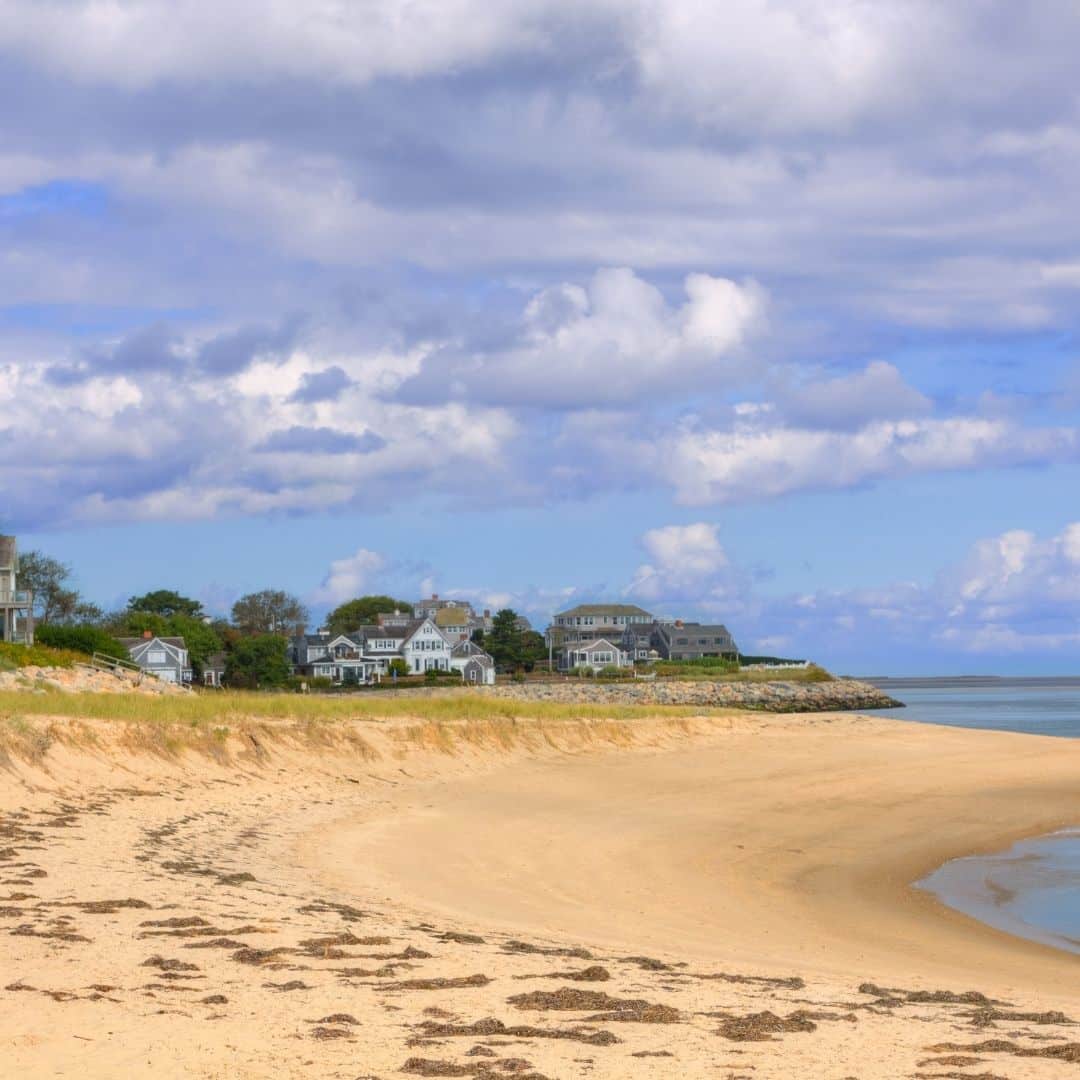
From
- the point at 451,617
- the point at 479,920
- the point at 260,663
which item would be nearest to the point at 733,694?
the point at 260,663

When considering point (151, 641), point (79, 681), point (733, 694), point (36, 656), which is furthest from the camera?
point (733, 694)

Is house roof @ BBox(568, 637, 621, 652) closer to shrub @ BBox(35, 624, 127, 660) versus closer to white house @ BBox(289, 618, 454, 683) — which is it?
white house @ BBox(289, 618, 454, 683)

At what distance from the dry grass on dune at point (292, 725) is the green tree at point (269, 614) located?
10290 centimetres

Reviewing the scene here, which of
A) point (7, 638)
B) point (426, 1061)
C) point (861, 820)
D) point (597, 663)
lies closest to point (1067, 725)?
point (861, 820)

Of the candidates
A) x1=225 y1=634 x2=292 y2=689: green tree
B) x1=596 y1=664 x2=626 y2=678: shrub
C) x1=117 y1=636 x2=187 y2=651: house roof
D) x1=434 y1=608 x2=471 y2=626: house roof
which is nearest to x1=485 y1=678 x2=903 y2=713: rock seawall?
x1=225 y1=634 x2=292 y2=689: green tree

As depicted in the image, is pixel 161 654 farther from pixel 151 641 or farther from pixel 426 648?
pixel 426 648

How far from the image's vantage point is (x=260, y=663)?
108562 millimetres

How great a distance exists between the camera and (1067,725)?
234ft

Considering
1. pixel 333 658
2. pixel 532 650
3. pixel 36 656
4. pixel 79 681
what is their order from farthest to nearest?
pixel 532 650
pixel 333 658
pixel 36 656
pixel 79 681

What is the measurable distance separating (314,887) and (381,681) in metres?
108

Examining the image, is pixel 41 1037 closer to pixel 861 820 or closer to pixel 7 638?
pixel 861 820

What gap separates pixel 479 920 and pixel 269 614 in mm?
136008

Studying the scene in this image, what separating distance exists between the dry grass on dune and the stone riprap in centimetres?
736

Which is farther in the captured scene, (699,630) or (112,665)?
(699,630)
